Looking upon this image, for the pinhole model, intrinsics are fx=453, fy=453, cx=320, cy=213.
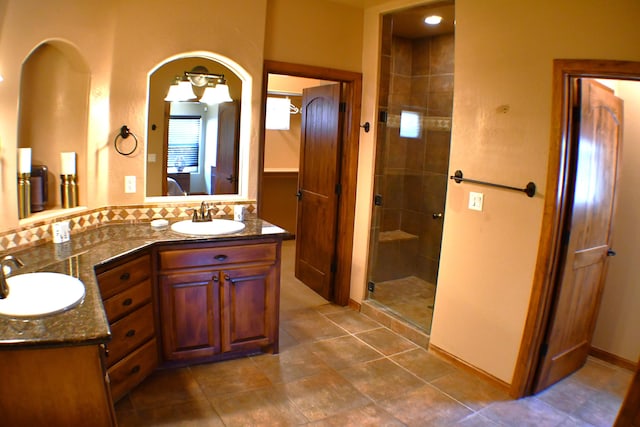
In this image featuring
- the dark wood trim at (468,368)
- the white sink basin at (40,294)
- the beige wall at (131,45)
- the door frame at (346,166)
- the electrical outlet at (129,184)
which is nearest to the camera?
the white sink basin at (40,294)

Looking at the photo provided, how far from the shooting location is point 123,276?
2.39 meters

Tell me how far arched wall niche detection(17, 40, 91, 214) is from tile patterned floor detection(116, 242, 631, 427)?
4.34 ft

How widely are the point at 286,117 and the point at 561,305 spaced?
4.22 meters

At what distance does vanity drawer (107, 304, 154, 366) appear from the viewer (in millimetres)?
2359

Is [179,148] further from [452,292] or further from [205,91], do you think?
[452,292]

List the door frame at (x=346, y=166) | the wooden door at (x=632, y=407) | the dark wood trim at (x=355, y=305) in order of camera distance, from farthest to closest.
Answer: the dark wood trim at (x=355, y=305)
the door frame at (x=346, y=166)
the wooden door at (x=632, y=407)

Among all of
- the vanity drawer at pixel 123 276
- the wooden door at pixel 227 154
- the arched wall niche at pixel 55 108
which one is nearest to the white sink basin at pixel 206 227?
the vanity drawer at pixel 123 276

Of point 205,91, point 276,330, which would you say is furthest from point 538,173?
point 205,91

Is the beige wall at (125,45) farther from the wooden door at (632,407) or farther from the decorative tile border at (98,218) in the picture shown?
the wooden door at (632,407)

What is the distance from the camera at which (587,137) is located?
2.59 m

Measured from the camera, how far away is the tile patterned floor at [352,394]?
243 centimetres

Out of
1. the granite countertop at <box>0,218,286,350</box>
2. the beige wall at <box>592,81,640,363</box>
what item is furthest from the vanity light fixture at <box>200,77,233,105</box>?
the beige wall at <box>592,81,640,363</box>

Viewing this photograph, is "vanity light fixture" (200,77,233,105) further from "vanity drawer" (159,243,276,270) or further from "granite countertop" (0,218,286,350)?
"vanity drawer" (159,243,276,270)

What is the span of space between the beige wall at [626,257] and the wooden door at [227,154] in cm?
275
